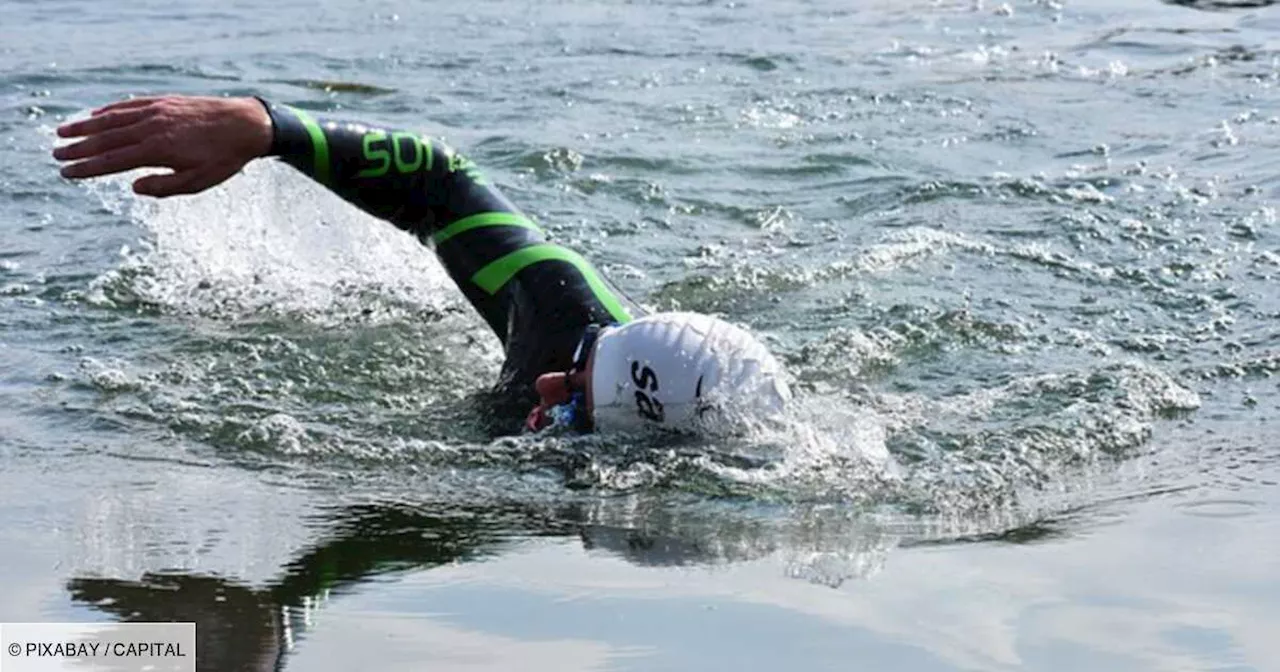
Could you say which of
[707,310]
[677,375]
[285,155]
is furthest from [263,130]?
[707,310]

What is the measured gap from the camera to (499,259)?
6316mm

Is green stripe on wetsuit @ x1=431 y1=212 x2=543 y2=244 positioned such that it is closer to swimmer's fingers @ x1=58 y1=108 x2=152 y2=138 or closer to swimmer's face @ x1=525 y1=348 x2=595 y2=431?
swimmer's face @ x1=525 y1=348 x2=595 y2=431

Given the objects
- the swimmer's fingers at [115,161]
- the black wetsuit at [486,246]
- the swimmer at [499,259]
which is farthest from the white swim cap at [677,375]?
the swimmer's fingers at [115,161]

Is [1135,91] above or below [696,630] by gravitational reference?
above

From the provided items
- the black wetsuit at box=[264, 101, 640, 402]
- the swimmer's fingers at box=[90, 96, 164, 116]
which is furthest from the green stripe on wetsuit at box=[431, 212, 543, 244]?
the swimmer's fingers at box=[90, 96, 164, 116]

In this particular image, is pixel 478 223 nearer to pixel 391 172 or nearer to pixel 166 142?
pixel 391 172

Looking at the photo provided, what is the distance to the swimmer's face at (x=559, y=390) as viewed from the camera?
19.6 feet

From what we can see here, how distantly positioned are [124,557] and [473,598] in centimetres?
86

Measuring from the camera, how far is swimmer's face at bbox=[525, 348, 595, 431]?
5969 millimetres

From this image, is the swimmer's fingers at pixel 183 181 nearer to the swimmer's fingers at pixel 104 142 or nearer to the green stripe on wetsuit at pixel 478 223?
the swimmer's fingers at pixel 104 142

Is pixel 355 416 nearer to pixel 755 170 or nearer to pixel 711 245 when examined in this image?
pixel 711 245

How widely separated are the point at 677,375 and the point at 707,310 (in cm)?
221

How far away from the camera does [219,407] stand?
6.62 m

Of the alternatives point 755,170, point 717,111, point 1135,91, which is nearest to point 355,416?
point 755,170
